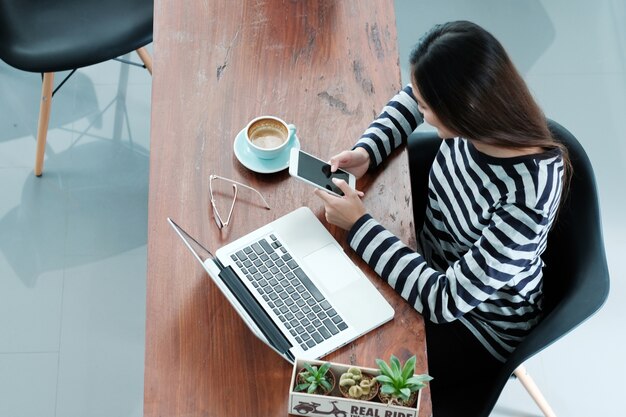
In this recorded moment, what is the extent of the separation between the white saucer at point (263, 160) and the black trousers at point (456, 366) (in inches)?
18.3

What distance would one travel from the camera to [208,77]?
1.62 m

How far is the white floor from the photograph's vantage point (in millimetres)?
2080

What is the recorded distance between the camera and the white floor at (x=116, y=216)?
2080 mm

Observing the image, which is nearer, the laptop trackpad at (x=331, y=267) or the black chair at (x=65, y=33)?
the laptop trackpad at (x=331, y=267)

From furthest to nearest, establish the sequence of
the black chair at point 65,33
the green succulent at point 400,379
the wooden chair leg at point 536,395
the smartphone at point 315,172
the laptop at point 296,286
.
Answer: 1. the black chair at point 65,33
2. the wooden chair leg at point 536,395
3. the smartphone at point 315,172
4. the laptop at point 296,286
5. the green succulent at point 400,379

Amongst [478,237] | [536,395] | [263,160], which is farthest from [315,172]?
[536,395]

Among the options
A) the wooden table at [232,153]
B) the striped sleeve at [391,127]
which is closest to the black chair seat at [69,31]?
the wooden table at [232,153]

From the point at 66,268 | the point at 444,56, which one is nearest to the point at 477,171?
the point at 444,56

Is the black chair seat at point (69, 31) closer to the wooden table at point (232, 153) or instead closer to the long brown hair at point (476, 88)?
the wooden table at point (232, 153)

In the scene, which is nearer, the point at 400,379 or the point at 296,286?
the point at 400,379

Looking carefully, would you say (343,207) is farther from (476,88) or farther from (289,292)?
(476,88)

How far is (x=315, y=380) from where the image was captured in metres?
1.23

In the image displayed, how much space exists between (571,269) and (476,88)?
1.36 ft

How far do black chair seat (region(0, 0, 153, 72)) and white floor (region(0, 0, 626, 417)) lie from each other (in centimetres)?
36
